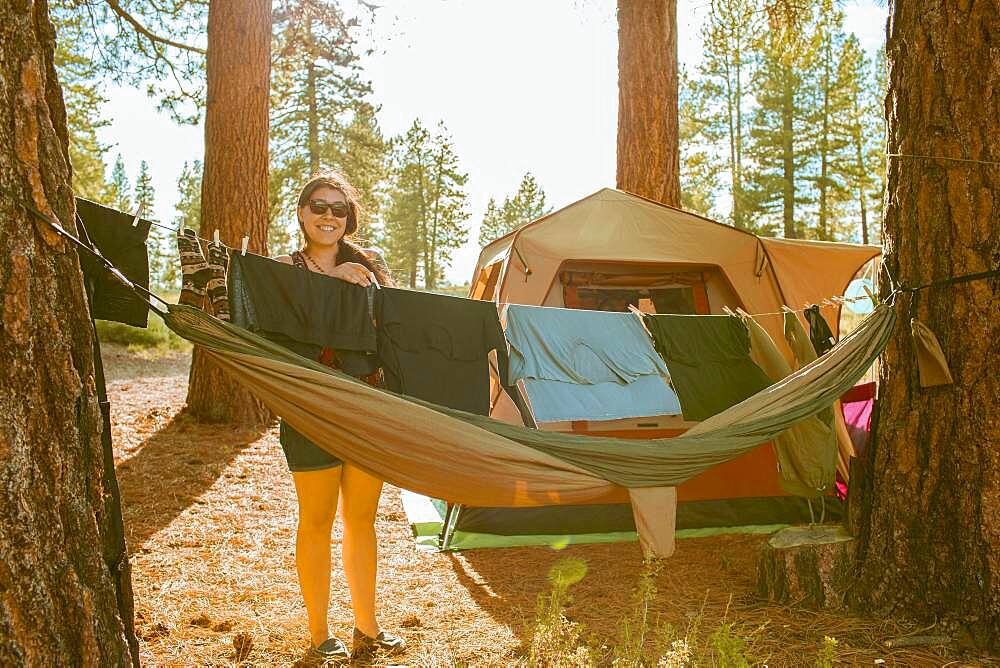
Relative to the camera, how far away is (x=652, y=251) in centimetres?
317

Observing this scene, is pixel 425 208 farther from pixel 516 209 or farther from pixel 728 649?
pixel 728 649

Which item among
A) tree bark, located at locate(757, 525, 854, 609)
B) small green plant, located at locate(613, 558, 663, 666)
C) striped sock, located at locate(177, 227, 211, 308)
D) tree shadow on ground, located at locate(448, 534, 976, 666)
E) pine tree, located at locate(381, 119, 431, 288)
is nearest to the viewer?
small green plant, located at locate(613, 558, 663, 666)

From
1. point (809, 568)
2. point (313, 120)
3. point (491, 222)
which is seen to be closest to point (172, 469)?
point (809, 568)

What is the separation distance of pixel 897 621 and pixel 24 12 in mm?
2478

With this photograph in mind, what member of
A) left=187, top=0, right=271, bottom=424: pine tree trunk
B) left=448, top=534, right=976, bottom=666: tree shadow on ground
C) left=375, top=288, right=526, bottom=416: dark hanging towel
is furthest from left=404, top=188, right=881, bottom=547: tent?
left=187, top=0, right=271, bottom=424: pine tree trunk

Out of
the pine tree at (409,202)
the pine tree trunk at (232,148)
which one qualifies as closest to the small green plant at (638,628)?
the pine tree trunk at (232,148)

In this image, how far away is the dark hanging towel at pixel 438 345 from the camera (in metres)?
1.90

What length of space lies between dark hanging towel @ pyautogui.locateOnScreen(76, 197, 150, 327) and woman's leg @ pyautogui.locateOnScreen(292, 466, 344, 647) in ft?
1.85

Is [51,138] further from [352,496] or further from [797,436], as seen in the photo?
[797,436]

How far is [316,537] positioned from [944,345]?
1.79 metres

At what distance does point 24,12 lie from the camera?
1193mm

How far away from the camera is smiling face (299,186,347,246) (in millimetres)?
1864

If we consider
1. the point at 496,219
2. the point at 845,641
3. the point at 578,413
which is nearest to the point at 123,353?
the point at 578,413

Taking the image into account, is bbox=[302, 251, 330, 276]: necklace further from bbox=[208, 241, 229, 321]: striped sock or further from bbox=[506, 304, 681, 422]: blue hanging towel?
bbox=[506, 304, 681, 422]: blue hanging towel
